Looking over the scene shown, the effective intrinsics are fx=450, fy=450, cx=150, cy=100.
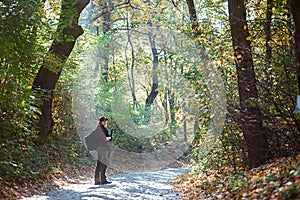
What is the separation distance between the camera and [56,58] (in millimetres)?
13297

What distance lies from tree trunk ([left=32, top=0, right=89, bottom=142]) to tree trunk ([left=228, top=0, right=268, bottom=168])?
524 cm

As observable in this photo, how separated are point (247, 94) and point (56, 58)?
19.9ft

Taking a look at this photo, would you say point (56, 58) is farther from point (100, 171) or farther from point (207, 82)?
point (207, 82)

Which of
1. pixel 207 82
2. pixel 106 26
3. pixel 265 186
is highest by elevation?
pixel 106 26

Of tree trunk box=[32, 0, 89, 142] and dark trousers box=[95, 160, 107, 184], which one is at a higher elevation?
tree trunk box=[32, 0, 89, 142]

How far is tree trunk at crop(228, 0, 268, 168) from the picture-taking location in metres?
9.70

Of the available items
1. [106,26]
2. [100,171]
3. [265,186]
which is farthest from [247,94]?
[106,26]

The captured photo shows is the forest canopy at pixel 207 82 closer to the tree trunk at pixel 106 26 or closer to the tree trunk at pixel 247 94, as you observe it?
the tree trunk at pixel 247 94

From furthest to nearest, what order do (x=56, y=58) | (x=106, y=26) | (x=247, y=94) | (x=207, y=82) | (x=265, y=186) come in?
(x=106, y=26) → (x=56, y=58) → (x=207, y=82) → (x=247, y=94) → (x=265, y=186)

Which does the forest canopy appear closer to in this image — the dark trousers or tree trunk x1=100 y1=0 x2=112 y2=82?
the dark trousers

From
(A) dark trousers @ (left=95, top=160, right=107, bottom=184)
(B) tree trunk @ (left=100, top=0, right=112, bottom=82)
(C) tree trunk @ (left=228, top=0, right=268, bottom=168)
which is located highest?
(B) tree trunk @ (left=100, top=0, right=112, bottom=82)

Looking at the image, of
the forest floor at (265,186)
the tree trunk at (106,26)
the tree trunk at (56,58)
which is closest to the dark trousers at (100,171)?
the tree trunk at (56,58)

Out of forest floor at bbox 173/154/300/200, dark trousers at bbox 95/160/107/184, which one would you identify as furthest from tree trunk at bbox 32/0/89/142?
forest floor at bbox 173/154/300/200

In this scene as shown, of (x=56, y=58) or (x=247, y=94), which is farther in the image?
(x=56, y=58)
